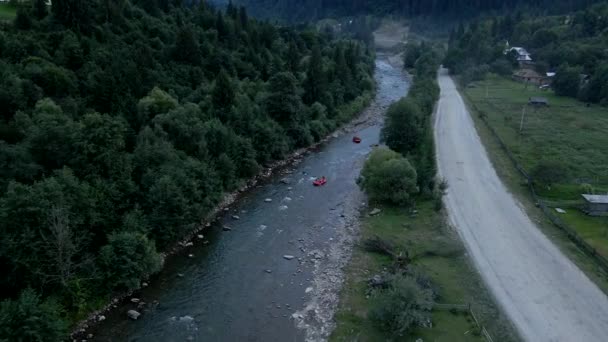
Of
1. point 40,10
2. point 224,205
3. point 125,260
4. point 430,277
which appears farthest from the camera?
point 40,10

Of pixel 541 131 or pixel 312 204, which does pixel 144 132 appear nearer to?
pixel 312 204

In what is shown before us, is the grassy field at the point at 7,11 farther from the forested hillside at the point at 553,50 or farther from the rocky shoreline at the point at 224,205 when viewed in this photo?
the forested hillside at the point at 553,50

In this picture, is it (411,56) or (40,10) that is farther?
(411,56)

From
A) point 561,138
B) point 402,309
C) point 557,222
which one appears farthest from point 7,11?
point 561,138

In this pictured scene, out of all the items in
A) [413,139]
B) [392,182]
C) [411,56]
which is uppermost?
[392,182]

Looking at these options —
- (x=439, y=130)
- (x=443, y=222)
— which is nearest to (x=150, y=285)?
(x=443, y=222)

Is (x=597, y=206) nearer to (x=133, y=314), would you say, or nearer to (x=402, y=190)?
(x=402, y=190)

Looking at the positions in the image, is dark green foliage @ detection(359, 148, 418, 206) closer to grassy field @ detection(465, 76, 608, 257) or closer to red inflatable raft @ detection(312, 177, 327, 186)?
red inflatable raft @ detection(312, 177, 327, 186)
